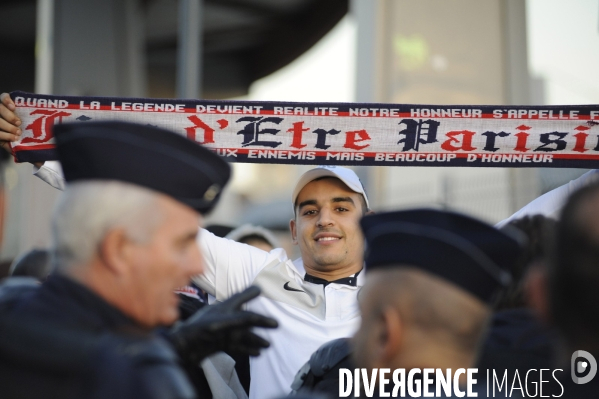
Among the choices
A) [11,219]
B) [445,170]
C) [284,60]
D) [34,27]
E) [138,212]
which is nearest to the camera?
[138,212]

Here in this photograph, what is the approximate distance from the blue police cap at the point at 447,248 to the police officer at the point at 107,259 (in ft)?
1.61

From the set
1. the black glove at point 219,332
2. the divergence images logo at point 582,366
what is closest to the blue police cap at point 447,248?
the divergence images logo at point 582,366

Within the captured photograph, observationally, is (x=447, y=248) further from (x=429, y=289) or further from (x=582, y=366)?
(x=582, y=366)

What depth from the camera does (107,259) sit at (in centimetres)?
184


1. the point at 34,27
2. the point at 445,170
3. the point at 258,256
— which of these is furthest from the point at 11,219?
the point at 258,256

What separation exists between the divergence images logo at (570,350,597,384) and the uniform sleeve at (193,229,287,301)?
5.93ft

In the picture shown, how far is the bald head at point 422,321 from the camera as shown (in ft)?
Result: 6.00

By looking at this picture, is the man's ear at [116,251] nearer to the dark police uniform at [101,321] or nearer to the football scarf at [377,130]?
the dark police uniform at [101,321]

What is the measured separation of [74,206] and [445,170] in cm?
860

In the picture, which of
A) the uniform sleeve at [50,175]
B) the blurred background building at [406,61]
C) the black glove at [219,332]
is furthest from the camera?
the blurred background building at [406,61]

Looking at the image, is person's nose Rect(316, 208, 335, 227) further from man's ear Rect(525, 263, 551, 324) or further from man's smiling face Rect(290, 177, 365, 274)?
man's ear Rect(525, 263, 551, 324)

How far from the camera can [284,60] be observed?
54.2 ft

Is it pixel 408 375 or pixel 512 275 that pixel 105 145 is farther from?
pixel 512 275

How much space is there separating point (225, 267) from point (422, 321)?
6.11 feet
